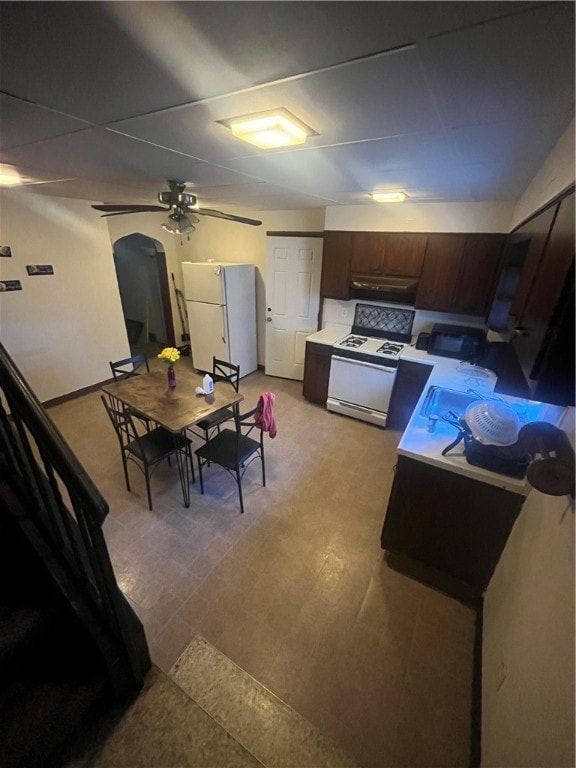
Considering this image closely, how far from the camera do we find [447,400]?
2.45 m

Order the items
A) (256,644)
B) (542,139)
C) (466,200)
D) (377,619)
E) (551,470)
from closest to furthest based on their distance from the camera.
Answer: (551,470)
(542,139)
(256,644)
(377,619)
(466,200)

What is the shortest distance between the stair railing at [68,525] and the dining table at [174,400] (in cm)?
87

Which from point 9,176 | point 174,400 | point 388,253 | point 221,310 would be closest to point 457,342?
point 388,253

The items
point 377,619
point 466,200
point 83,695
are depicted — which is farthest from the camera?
point 466,200

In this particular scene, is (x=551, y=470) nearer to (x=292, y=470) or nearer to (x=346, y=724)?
(x=346, y=724)

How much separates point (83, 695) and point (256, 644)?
80 centimetres

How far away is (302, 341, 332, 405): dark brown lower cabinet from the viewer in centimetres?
377

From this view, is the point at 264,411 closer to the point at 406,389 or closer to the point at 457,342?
the point at 406,389

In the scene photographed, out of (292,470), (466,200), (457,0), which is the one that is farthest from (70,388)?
(466,200)

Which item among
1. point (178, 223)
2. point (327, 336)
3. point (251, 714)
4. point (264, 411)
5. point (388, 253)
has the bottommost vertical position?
point (251, 714)

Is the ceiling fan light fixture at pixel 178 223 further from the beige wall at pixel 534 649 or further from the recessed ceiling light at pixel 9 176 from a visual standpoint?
the beige wall at pixel 534 649

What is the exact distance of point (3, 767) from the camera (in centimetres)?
101

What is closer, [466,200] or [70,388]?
[466,200]

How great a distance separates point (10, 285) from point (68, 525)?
3342 millimetres
